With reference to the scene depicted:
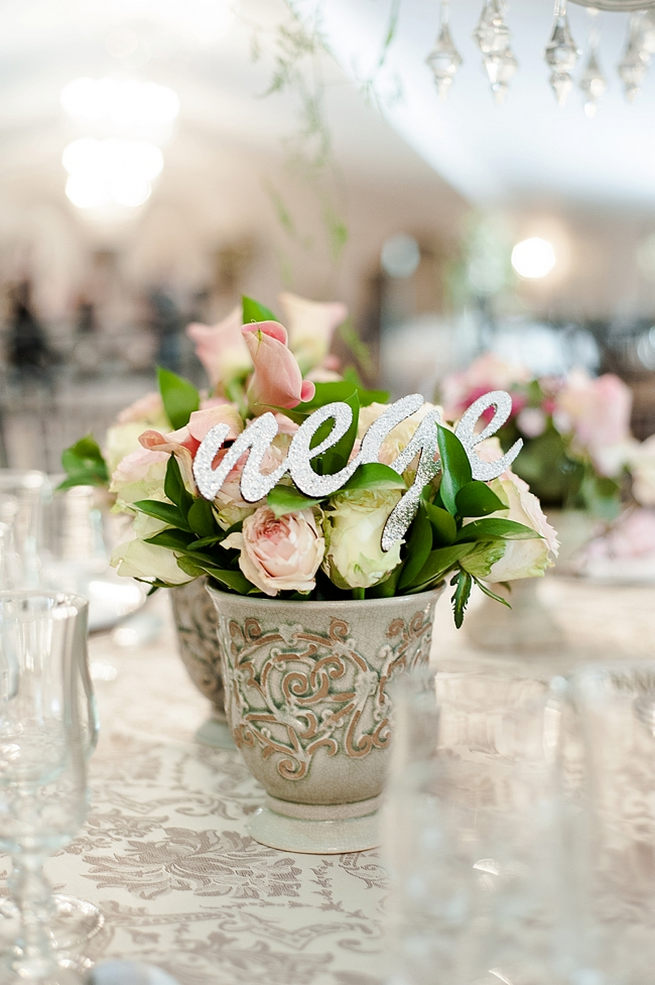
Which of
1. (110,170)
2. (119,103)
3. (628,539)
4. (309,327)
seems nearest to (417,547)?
(309,327)

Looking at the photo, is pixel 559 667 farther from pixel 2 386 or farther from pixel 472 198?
pixel 472 198

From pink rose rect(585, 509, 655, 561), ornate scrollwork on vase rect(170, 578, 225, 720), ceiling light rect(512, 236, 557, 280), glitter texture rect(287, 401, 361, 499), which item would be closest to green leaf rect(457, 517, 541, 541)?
glitter texture rect(287, 401, 361, 499)

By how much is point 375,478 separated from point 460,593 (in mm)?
124

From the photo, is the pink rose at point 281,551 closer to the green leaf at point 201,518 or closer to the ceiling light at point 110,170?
the green leaf at point 201,518

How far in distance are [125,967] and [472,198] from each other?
340 inches

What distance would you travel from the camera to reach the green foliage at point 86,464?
107 centimetres

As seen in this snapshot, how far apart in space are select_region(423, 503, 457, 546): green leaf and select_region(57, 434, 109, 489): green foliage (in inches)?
17.1

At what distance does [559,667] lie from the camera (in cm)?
121

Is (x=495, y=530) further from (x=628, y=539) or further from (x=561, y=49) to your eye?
(x=628, y=539)

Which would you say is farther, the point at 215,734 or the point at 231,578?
the point at 215,734

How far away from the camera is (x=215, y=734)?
1006mm

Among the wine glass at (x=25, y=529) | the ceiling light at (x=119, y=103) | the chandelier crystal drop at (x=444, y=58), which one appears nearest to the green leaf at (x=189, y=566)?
the wine glass at (x=25, y=529)

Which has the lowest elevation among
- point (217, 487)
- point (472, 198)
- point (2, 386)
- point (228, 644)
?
point (228, 644)

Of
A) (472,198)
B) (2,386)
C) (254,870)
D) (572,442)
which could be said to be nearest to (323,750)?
(254,870)
